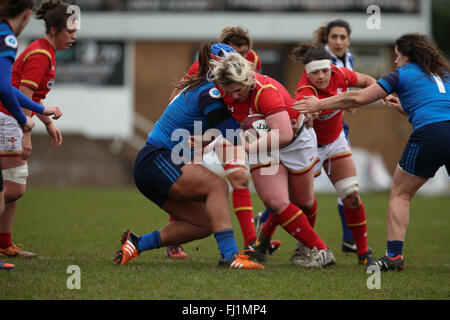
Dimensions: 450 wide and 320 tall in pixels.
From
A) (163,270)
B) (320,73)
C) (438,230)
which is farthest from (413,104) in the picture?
(438,230)

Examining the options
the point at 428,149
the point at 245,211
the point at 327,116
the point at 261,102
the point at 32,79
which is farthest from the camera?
the point at 327,116

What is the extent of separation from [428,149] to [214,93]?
180 cm

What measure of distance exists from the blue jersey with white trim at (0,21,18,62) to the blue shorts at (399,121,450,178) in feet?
10.6

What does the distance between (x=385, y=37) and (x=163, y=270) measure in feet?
59.9

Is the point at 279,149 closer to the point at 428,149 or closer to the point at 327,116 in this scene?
the point at 327,116

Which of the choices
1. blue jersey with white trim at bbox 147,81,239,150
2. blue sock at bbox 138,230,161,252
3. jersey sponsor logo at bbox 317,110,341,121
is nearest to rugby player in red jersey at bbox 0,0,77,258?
blue jersey with white trim at bbox 147,81,239,150

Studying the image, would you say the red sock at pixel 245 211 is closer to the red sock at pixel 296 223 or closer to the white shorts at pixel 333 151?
the red sock at pixel 296 223

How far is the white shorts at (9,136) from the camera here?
17.4 ft

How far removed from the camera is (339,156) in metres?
6.02

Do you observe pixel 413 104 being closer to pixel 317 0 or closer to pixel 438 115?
pixel 438 115

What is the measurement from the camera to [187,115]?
494cm

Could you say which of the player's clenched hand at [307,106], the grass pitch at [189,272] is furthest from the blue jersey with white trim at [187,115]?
the grass pitch at [189,272]

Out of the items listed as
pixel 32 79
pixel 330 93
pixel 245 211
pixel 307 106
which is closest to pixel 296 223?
pixel 245 211

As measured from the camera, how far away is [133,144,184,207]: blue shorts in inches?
191
